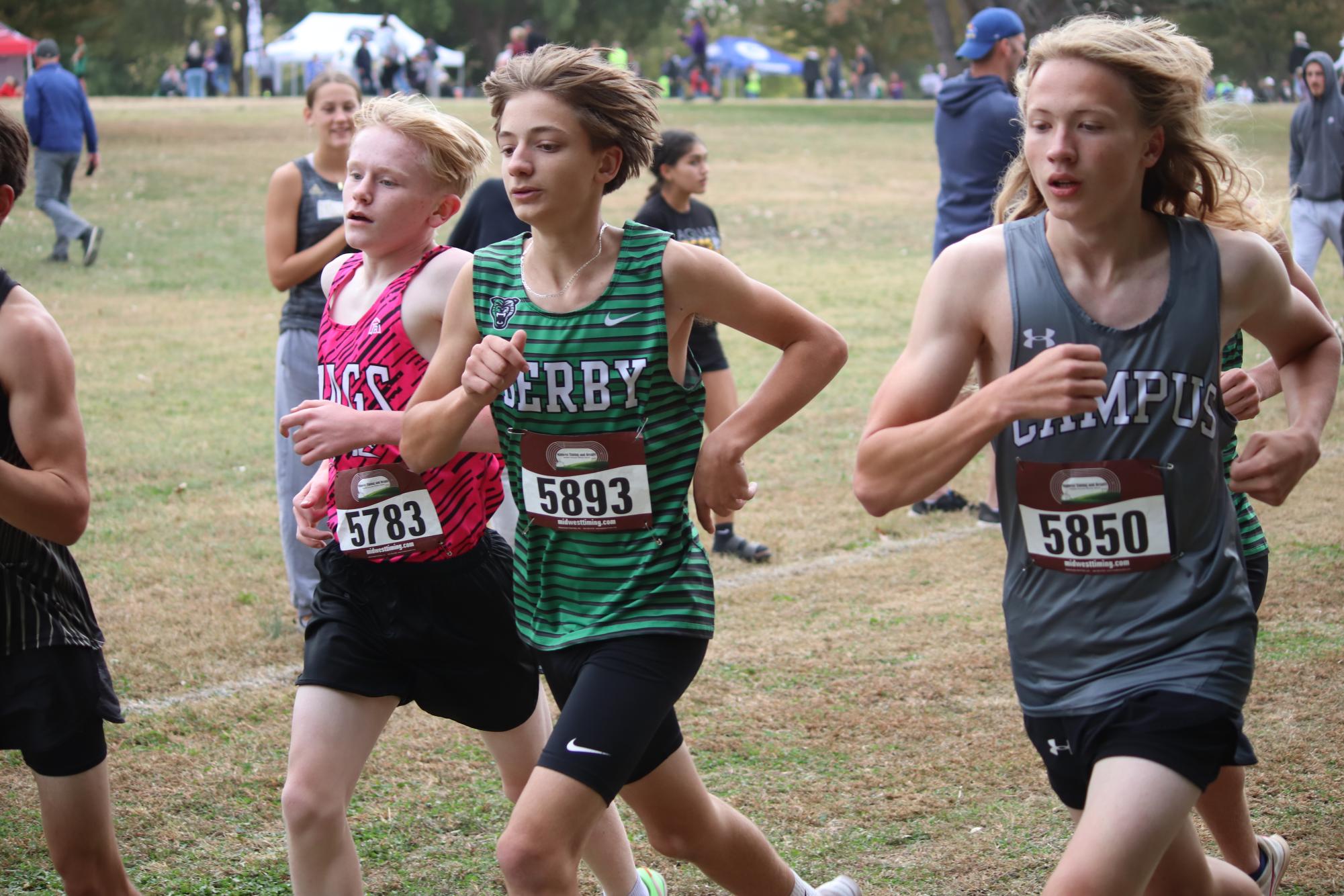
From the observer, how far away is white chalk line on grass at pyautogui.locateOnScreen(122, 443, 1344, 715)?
518 cm

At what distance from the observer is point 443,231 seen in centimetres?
1919

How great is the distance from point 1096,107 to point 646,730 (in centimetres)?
145

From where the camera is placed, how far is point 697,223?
22.7 ft

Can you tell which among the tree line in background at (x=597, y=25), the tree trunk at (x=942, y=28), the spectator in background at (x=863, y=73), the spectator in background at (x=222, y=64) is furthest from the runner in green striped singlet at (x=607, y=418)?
the spectator in background at (x=863, y=73)

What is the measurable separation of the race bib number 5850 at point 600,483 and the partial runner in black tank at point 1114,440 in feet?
1.81

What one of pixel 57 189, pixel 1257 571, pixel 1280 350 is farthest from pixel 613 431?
pixel 57 189

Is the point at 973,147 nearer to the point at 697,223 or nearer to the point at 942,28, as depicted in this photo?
the point at 697,223

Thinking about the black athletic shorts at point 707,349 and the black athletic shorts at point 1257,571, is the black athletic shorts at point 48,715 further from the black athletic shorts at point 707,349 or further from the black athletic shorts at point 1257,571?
the black athletic shorts at point 707,349

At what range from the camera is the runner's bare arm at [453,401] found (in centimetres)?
286

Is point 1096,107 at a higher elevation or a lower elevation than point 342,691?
higher

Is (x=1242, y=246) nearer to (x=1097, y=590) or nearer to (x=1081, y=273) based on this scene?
(x=1081, y=273)

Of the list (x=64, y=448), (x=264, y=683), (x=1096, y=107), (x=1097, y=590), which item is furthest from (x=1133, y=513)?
(x=264, y=683)

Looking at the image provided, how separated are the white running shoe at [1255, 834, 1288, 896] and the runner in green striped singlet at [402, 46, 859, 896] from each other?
4.04 ft

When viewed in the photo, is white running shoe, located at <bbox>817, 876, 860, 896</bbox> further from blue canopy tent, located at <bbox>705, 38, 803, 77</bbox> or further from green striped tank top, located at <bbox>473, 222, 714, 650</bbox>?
blue canopy tent, located at <bbox>705, 38, 803, 77</bbox>
